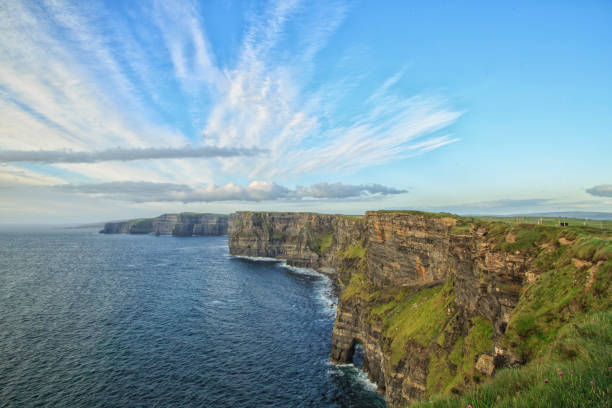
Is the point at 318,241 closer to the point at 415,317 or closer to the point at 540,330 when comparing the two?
the point at 415,317

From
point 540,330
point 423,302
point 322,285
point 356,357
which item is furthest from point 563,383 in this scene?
point 322,285

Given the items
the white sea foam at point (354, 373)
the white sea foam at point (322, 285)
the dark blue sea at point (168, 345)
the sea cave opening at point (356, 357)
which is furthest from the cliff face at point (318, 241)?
the white sea foam at point (354, 373)

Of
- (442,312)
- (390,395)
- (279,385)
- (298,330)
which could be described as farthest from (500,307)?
(298,330)

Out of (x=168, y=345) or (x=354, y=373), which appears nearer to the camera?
(x=354, y=373)

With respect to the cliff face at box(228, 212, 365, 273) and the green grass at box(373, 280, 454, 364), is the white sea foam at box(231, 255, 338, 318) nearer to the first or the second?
the cliff face at box(228, 212, 365, 273)

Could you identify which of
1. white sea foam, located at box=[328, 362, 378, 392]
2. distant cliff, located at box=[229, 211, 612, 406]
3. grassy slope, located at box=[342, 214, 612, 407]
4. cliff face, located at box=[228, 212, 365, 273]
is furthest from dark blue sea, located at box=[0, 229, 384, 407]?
cliff face, located at box=[228, 212, 365, 273]

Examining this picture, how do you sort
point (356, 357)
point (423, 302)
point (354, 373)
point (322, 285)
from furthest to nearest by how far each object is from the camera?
point (322, 285) → point (356, 357) → point (354, 373) → point (423, 302)
